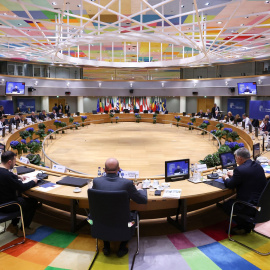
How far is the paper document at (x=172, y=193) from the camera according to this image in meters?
3.68

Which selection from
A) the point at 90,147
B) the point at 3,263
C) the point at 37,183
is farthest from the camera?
the point at 90,147

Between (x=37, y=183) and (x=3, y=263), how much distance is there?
128cm

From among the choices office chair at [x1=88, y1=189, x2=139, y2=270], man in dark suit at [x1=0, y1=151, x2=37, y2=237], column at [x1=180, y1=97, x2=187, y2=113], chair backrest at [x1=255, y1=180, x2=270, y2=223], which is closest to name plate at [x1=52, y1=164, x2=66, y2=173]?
man in dark suit at [x1=0, y1=151, x2=37, y2=237]

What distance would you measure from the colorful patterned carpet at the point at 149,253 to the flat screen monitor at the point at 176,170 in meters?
0.90

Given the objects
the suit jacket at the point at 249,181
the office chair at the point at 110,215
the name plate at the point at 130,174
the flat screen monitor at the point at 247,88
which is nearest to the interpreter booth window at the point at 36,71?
the flat screen monitor at the point at 247,88

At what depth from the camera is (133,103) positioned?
79.3ft

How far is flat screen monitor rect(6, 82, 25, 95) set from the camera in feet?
60.6

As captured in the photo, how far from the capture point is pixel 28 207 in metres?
3.91

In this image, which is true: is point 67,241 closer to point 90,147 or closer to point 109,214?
point 109,214

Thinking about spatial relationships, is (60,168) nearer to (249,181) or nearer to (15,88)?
(249,181)

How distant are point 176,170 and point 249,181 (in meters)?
1.20

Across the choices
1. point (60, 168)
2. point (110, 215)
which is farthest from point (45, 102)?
point (110, 215)

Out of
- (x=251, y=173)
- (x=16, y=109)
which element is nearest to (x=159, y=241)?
(x=251, y=173)

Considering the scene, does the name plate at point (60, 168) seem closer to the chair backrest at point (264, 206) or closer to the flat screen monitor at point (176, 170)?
the flat screen monitor at point (176, 170)
